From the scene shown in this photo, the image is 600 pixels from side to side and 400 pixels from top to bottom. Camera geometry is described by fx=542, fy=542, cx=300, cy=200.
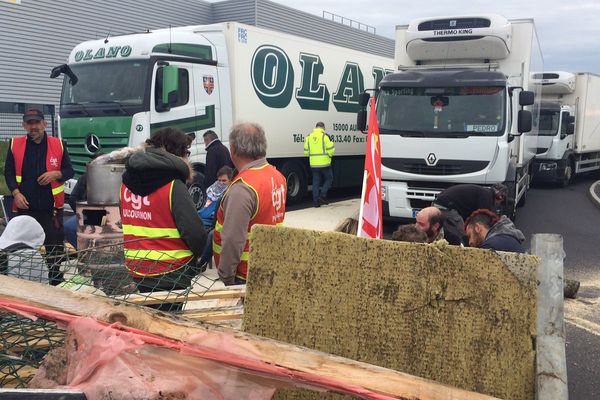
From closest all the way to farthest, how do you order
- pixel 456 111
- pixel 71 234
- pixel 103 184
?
pixel 103 184, pixel 71 234, pixel 456 111

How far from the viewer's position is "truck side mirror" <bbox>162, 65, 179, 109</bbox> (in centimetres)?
902

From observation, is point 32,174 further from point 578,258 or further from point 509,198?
point 578,258

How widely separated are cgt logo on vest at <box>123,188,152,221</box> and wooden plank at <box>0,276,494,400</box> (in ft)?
4.76

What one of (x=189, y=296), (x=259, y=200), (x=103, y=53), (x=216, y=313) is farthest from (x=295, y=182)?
(x=216, y=313)

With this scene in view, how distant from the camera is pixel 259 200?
3115 millimetres

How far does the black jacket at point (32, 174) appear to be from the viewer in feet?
17.7

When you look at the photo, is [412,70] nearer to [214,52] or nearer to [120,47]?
[214,52]

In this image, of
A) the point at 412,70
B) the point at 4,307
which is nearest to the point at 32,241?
the point at 4,307

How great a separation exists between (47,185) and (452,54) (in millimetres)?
6927

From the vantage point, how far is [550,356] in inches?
57.4

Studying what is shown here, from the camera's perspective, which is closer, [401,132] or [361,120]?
[401,132]

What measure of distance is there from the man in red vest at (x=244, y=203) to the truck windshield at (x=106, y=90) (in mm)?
6224

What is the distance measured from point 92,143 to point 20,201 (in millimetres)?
4230

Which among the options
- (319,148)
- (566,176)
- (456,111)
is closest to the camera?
(456,111)
